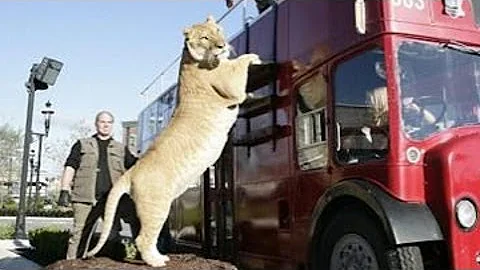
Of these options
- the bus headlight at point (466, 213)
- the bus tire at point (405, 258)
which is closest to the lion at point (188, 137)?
the bus tire at point (405, 258)

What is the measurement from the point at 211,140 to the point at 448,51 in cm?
197

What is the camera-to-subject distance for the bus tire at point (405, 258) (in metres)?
4.52

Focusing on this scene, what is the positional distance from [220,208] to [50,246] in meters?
4.00

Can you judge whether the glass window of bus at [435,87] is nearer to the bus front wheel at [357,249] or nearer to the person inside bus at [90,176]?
the bus front wheel at [357,249]

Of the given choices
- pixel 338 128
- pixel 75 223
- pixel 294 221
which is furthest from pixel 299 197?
pixel 75 223

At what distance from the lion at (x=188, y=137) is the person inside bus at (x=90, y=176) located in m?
1.52

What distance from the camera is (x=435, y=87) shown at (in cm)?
497

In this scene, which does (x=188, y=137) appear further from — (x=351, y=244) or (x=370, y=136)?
(x=351, y=244)

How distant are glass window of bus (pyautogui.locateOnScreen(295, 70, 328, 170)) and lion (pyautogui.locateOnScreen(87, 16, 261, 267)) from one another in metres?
0.76

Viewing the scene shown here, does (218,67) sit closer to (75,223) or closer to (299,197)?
(299,197)

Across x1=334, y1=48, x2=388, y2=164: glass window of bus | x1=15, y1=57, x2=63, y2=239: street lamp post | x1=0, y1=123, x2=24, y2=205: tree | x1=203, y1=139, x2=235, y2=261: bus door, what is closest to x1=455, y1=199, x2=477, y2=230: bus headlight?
x1=334, y1=48, x2=388, y2=164: glass window of bus

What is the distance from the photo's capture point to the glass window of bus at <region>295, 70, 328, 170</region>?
5613 mm

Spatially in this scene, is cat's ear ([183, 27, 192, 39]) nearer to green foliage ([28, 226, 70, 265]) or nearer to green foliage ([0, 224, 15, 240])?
green foliage ([28, 226, 70, 265])

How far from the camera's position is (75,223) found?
6.85 metres
